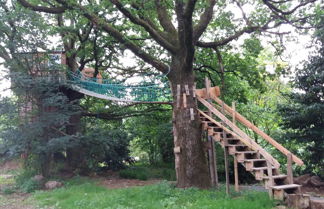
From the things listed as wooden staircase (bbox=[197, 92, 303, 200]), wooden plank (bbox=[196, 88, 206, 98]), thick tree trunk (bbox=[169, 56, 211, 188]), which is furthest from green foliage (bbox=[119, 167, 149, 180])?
wooden plank (bbox=[196, 88, 206, 98])

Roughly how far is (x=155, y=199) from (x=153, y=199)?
Result: 7 centimetres

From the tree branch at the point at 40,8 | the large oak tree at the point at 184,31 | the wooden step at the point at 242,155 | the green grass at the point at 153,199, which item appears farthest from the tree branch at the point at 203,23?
the green grass at the point at 153,199

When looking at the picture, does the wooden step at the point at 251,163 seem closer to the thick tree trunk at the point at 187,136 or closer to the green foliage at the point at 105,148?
the thick tree trunk at the point at 187,136

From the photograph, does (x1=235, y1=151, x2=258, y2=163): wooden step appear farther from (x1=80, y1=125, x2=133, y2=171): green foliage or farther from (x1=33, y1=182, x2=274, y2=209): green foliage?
(x1=80, y1=125, x2=133, y2=171): green foliage

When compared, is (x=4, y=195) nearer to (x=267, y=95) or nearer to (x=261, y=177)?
(x=261, y=177)

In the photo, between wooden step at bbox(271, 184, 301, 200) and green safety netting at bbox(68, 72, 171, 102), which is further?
green safety netting at bbox(68, 72, 171, 102)

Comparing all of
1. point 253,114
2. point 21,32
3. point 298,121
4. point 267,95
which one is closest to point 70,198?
point 21,32

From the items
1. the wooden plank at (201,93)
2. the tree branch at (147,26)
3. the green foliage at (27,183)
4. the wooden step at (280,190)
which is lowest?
the green foliage at (27,183)

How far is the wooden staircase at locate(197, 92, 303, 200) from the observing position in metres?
6.70

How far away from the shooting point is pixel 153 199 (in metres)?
7.77

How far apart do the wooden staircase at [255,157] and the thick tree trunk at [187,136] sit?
0.36 m

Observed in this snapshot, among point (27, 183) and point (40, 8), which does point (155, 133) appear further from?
point (40, 8)

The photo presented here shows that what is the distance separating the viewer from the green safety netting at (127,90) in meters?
11.4

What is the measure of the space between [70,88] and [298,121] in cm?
824
